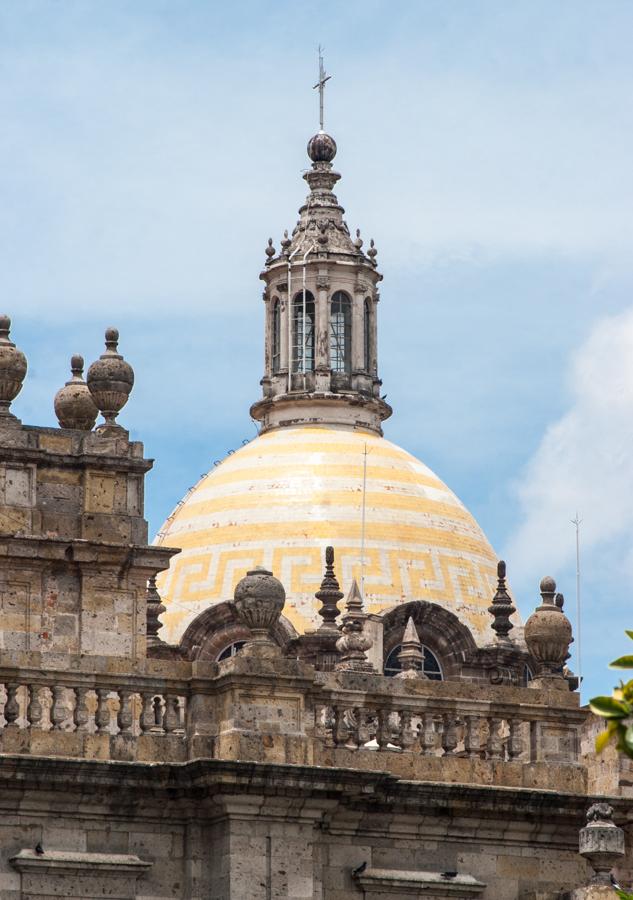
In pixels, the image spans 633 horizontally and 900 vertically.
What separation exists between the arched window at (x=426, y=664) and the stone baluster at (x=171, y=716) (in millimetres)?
37938

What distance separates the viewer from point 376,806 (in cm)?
3809

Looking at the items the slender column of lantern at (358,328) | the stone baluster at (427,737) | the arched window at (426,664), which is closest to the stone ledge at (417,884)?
the stone baluster at (427,737)

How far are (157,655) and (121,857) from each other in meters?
32.6

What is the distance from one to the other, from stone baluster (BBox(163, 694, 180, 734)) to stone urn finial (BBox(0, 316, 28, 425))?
15.4ft

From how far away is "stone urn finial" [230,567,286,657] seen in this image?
3747cm

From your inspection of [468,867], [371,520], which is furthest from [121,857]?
[371,520]

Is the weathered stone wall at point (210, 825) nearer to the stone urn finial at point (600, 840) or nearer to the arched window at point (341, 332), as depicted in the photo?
the stone urn finial at point (600, 840)

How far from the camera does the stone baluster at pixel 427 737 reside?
3866cm

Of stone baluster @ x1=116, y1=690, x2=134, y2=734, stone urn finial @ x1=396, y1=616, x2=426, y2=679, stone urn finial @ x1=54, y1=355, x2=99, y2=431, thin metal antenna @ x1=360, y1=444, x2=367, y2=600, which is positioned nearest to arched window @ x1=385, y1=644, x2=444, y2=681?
stone urn finial @ x1=396, y1=616, x2=426, y2=679

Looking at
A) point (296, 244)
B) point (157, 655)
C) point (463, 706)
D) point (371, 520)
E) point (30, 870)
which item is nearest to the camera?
point (30, 870)

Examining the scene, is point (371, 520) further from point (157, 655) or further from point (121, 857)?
point (121, 857)

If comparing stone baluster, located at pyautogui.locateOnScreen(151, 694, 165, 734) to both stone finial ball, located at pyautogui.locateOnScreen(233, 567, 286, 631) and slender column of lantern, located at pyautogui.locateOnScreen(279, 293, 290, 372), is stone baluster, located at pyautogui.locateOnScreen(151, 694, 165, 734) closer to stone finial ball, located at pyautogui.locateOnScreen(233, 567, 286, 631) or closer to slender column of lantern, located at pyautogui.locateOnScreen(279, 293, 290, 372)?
stone finial ball, located at pyautogui.locateOnScreen(233, 567, 286, 631)

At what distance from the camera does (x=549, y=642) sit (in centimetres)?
3981

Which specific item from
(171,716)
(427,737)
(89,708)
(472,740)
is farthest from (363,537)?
(171,716)
